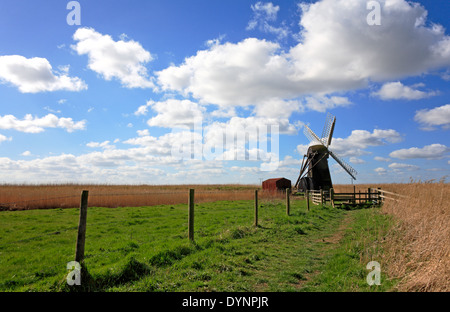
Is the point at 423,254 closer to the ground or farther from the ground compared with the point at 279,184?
closer to the ground

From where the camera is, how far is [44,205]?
22422 mm

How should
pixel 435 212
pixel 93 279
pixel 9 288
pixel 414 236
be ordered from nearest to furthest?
pixel 93 279 < pixel 9 288 < pixel 414 236 < pixel 435 212

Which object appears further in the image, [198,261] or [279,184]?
[279,184]

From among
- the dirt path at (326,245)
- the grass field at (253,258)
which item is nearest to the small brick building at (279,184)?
the grass field at (253,258)

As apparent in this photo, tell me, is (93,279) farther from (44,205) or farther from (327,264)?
(44,205)

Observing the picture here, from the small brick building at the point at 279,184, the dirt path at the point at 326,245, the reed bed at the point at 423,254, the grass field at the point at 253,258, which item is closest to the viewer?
the reed bed at the point at 423,254

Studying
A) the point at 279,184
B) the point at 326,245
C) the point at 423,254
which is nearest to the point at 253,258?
the point at 326,245

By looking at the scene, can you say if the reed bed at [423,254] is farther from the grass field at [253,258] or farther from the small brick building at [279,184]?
the small brick building at [279,184]

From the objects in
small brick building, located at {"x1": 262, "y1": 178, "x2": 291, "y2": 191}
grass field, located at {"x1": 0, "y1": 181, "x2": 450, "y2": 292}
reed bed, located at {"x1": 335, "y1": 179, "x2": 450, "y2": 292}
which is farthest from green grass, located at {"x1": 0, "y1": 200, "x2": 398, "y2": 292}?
small brick building, located at {"x1": 262, "y1": 178, "x2": 291, "y2": 191}

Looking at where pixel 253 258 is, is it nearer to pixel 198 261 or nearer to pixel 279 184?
pixel 198 261

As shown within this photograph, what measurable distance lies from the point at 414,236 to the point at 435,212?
6.21 feet

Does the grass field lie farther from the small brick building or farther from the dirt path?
the small brick building

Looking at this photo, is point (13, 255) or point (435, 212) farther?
point (13, 255)
